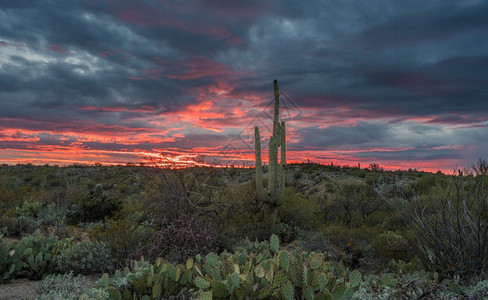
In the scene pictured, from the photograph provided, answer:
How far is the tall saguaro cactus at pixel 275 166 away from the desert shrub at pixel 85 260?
5971 mm

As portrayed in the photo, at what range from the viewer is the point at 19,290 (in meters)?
6.28

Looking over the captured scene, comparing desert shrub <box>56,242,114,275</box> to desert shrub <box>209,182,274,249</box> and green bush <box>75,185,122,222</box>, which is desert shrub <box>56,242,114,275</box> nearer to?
desert shrub <box>209,182,274,249</box>

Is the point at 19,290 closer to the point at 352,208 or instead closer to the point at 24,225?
the point at 24,225

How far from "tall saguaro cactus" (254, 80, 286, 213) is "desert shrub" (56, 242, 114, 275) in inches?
235

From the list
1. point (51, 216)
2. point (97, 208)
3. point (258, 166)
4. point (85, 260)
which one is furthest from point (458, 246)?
point (97, 208)

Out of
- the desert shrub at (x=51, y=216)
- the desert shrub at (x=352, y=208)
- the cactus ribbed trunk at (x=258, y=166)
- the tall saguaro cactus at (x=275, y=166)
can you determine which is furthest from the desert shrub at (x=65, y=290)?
the desert shrub at (x=352, y=208)

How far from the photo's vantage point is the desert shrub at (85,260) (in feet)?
24.3

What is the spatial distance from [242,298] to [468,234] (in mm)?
4290

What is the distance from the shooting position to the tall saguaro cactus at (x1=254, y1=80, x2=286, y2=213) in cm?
1276

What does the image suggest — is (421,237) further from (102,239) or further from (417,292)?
(102,239)

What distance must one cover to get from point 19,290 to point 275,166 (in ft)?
27.4

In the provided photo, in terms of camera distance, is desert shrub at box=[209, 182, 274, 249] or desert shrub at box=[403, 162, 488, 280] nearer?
desert shrub at box=[403, 162, 488, 280]

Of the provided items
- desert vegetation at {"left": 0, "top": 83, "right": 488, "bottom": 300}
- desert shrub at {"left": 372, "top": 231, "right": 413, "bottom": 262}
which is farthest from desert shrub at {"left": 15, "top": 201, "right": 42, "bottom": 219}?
desert shrub at {"left": 372, "top": 231, "right": 413, "bottom": 262}

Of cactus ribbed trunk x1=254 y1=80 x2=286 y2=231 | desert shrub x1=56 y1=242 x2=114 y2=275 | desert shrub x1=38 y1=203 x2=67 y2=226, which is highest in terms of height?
cactus ribbed trunk x1=254 y1=80 x2=286 y2=231
